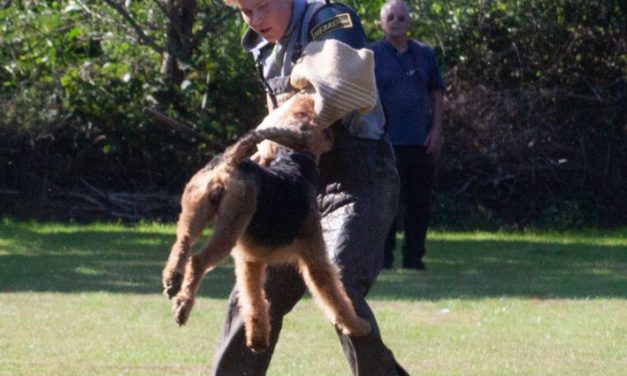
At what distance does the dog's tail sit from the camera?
414cm

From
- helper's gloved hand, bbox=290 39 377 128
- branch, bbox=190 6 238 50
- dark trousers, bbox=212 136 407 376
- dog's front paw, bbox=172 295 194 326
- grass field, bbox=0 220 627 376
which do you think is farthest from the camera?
branch, bbox=190 6 238 50

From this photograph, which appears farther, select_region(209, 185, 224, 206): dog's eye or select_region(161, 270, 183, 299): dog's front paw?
select_region(209, 185, 224, 206): dog's eye

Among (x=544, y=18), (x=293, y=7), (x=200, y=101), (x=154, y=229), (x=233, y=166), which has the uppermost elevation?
Answer: (x=293, y=7)

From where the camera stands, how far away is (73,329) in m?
7.75

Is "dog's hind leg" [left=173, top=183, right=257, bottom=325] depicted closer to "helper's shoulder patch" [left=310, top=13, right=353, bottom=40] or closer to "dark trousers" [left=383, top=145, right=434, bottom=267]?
"helper's shoulder patch" [left=310, top=13, right=353, bottom=40]

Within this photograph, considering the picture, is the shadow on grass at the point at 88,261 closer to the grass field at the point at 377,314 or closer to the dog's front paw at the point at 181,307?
the grass field at the point at 377,314

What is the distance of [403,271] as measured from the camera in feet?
34.8

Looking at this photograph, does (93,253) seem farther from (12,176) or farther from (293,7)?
(293,7)

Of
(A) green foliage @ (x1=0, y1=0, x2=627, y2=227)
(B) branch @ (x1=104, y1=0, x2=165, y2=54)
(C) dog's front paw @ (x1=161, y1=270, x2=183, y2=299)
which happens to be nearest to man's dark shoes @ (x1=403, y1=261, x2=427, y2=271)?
(A) green foliage @ (x1=0, y1=0, x2=627, y2=227)

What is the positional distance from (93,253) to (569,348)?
567 cm

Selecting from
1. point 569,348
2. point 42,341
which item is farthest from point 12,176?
point 569,348

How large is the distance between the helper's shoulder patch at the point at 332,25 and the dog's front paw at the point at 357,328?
1.03 metres

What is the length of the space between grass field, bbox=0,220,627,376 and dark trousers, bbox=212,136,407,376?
1656mm

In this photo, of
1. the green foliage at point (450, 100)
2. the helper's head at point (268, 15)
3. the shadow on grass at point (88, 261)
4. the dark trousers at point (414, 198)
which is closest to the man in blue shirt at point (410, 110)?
the dark trousers at point (414, 198)
